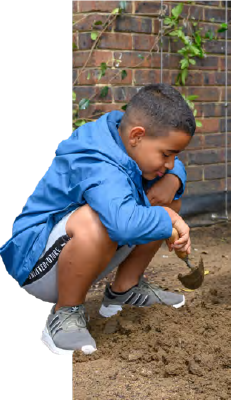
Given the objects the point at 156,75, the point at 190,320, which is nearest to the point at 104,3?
the point at 156,75

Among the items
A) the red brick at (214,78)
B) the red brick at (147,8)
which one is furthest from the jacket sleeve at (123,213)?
the red brick at (214,78)

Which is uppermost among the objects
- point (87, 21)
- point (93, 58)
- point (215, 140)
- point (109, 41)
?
point (87, 21)

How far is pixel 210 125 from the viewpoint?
4930 millimetres

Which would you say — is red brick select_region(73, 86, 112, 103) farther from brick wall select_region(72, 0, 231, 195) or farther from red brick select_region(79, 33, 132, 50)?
red brick select_region(79, 33, 132, 50)

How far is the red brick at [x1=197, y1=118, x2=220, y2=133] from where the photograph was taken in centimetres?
488

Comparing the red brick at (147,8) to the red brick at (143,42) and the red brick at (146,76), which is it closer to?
the red brick at (143,42)

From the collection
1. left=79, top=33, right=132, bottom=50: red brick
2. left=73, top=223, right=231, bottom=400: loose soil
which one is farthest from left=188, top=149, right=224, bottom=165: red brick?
left=73, top=223, right=231, bottom=400: loose soil

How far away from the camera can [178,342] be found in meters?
2.52

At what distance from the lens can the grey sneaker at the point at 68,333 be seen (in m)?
2.53

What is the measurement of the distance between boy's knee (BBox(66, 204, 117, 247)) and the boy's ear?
0.35 meters

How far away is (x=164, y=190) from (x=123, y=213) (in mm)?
578

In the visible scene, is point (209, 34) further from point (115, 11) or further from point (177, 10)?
point (115, 11)

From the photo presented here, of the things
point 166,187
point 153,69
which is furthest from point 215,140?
point 166,187

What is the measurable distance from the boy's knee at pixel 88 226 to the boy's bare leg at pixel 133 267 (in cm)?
49
